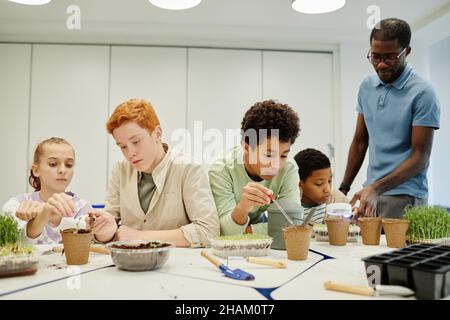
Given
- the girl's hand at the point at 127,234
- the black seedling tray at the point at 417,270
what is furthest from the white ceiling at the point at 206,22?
the black seedling tray at the point at 417,270

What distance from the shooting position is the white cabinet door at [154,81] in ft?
13.4

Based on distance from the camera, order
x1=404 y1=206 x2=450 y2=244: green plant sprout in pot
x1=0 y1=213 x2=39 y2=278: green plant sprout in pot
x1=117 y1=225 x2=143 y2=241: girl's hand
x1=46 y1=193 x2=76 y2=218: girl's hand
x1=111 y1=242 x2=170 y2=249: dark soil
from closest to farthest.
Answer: x1=0 y1=213 x2=39 y2=278: green plant sprout in pot, x1=111 y1=242 x2=170 y2=249: dark soil, x1=46 y1=193 x2=76 y2=218: girl's hand, x1=404 y1=206 x2=450 y2=244: green plant sprout in pot, x1=117 y1=225 x2=143 y2=241: girl's hand

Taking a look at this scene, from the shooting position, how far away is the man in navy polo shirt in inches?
84.6

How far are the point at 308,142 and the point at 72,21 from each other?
2669 mm

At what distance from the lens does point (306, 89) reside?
14.2 ft

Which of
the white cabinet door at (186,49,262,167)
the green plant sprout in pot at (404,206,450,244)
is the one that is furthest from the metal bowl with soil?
the white cabinet door at (186,49,262,167)

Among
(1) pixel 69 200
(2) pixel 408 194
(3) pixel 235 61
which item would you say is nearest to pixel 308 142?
(3) pixel 235 61

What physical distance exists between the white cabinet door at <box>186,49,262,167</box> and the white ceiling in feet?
0.54

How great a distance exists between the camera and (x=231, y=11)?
358 centimetres

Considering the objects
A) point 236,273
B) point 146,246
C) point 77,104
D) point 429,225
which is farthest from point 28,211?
point 77,104

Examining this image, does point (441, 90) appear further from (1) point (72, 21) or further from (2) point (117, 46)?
(1) point (72, 21)

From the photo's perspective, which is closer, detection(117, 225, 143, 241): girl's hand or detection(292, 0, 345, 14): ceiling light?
detection(117, 225, 143, 241): girl's hand

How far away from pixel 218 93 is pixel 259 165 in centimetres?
259

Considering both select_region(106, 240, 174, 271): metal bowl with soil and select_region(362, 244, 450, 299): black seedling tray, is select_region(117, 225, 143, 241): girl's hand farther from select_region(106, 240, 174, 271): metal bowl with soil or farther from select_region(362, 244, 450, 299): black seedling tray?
select_region(362, 244, 450, 299): black seedling tray
